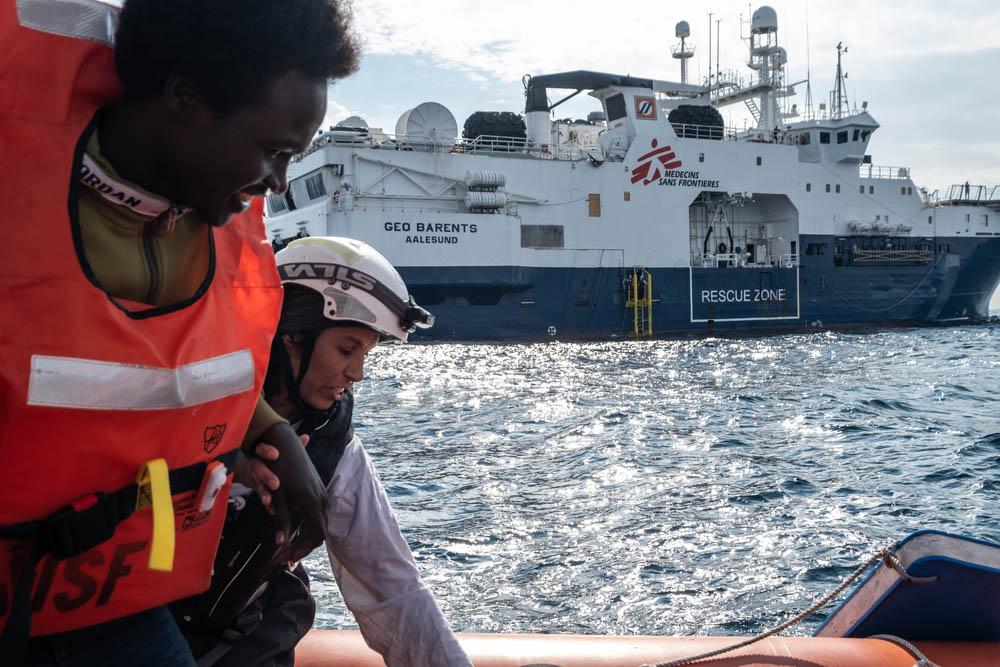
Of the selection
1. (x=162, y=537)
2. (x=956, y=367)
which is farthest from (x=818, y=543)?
(x=956, y=367)

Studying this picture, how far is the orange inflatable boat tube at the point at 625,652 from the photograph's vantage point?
92.5 inches

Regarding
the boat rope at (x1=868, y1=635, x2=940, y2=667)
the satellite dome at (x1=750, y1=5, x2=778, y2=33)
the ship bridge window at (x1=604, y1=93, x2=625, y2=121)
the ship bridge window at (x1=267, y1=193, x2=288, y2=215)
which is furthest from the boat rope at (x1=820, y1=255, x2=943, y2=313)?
the boat rope at (x1=868, y1=635, x2=940, y2=667)

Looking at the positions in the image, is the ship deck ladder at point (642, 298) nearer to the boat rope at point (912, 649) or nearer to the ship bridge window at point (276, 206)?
the ship bridge window at point (276, 206)

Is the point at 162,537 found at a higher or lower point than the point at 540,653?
higher

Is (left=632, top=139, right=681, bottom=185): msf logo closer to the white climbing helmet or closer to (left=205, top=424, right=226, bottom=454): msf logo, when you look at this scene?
the white climbing helmet

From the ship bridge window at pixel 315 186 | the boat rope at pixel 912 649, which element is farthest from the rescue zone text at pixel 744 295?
the boat rope at pixel 912 649

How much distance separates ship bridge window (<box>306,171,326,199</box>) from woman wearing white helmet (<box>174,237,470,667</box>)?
2046 centimetres

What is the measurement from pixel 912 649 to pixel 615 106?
928 inches

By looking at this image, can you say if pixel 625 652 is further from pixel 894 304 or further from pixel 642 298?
pixel 894 304

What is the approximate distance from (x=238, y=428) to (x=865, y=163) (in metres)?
29.7

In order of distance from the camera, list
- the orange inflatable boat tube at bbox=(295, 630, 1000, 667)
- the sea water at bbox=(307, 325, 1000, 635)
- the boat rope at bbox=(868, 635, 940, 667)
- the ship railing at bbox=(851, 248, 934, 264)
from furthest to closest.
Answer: the ship railing at bbox=(851, 248, 934, 264)
the sea water at bbox=(307, 325, 1000, 635)
the boat rope at bbox=(868, 635, 940, 667)
the orange inflatable boat tube at bbox=(295, 630, 1000, 667)

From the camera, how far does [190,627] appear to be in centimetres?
156

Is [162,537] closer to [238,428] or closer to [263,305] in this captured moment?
[238,428]

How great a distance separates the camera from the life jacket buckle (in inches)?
39.2
